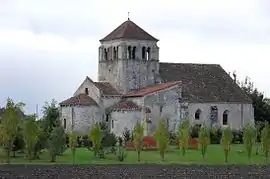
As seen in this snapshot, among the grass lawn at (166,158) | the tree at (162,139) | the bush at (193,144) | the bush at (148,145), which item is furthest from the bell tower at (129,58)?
the tree at (162,139)

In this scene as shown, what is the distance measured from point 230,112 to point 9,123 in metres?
36.8

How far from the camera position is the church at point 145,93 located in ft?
289

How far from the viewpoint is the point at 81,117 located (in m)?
88.4

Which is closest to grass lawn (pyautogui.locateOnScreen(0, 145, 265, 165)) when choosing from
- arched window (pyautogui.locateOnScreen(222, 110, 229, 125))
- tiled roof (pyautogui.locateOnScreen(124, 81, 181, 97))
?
tiled roof (pyautogui.locateOnScreen(124, 81, 181, 97))

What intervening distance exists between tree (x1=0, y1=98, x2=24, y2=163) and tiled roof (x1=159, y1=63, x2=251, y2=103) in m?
29.8

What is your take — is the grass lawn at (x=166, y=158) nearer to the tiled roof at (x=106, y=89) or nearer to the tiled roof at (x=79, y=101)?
the tiled roof at (x=79, y=101)

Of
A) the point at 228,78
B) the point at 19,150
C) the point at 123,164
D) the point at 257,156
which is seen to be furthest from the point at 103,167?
the point at 228,78

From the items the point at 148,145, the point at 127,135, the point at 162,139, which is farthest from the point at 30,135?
the point at 127,135

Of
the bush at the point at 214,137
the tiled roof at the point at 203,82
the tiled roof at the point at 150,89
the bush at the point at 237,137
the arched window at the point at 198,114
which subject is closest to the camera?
the tiled roof at the point at 150,89

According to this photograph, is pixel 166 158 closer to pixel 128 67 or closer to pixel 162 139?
pixel 162 139

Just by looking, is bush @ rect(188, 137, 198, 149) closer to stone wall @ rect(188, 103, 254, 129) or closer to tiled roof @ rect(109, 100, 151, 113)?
tiled roof @ rect(109, 100, 151, 113)

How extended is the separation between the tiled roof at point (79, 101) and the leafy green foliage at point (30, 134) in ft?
70.9

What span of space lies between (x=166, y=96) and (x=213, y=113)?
7617mm

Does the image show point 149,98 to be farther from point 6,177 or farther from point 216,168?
point 6,177
